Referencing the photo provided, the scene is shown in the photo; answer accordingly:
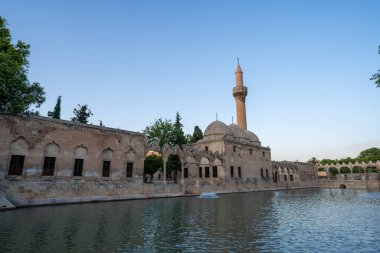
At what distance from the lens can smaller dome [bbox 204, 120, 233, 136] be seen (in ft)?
127

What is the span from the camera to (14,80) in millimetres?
14742

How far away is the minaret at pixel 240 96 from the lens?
4572 cm

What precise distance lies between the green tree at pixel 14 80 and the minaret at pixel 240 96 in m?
35.1

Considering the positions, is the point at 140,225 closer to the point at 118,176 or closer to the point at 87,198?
the point at 87,198

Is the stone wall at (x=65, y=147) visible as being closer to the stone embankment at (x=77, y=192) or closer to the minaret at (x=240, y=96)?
the stone embankment at (x=77, y=192)

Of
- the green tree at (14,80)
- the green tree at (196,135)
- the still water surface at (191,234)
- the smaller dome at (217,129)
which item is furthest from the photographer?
the green tree at (196,135)

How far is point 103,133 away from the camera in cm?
2164

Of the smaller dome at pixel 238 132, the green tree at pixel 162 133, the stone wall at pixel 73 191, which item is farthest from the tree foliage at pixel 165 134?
the stone wall at pixel 73 191

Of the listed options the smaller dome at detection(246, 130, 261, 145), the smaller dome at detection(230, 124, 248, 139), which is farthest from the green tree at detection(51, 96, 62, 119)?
the smaller dome at detection(246, 130, 261, 145)

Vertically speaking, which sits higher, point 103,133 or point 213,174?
A: point 103,133

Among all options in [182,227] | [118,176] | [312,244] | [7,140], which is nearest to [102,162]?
[118,176]

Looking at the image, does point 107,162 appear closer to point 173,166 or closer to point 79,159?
point 79,159

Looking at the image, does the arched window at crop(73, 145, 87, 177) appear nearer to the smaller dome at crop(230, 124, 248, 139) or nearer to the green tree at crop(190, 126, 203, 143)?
the smaller dome at crop(230, 124, 248, 139)

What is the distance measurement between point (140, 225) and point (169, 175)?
30.5 metres
